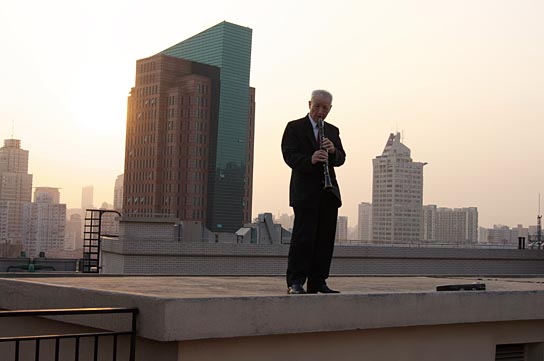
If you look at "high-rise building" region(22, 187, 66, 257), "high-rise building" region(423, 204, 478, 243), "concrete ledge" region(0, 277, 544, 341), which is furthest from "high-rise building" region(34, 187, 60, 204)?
"concrete ledge" region(0, 277, 544, 341)

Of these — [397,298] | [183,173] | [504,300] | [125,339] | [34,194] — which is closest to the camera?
→ [125,339]

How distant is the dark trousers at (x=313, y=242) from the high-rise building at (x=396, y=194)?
14410 centimetres

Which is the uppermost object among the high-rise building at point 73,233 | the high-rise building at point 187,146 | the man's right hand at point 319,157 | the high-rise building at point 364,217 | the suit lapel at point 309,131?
the high-rise building at point 187,146

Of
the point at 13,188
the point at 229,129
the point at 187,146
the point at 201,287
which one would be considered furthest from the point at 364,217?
the point at 201,287

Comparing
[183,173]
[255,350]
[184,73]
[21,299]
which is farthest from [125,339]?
[184,73]

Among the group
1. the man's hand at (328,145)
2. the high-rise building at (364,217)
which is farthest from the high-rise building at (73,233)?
the man's hand at (328,145)

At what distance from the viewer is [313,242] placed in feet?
21.2

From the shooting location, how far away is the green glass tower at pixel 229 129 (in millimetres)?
149125

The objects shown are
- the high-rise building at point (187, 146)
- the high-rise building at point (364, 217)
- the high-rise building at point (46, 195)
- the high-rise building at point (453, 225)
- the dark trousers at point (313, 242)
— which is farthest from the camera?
the high-rise building at point (364, 217)

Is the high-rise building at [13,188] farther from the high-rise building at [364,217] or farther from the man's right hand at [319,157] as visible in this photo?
the man's right hand at [319,157]

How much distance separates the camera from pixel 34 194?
544 feet

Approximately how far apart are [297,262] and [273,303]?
3.32 feet

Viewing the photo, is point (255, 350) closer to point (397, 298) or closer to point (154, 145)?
point (397, 298)

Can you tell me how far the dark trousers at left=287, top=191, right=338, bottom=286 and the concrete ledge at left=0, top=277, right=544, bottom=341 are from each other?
327 mm
